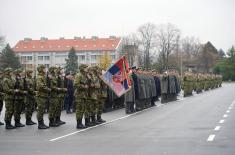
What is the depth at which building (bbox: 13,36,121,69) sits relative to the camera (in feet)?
438

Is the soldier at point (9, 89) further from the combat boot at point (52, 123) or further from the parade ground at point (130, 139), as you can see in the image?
the combat boot at point (52, 123)

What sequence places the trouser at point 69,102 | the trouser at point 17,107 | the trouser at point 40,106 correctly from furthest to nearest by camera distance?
the trouser at point 69,102, the trouser at point 17,107, the trouser at point 40,106

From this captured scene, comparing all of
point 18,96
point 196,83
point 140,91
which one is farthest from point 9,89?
point 196,83

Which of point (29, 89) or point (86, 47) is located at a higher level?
point (86, 47)

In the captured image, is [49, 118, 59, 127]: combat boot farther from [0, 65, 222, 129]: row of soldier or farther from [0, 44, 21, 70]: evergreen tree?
[0, 44, 21, 70]: evergreen tree

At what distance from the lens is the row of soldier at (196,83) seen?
3656cm

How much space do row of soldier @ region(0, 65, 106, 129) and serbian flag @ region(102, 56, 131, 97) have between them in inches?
54.6

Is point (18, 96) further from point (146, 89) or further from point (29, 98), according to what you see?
point (146, 89)

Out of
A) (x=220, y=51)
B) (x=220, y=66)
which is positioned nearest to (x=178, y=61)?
(x=220, y=66)

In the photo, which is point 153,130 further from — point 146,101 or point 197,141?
point 146,101

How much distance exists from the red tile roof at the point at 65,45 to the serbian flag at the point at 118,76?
11258 centimetres

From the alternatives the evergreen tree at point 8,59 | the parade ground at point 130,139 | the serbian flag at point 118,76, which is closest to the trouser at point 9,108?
the parade ground at point 130,139

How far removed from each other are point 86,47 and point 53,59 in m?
9.38

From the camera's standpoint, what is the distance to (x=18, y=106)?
1631 centimetres
